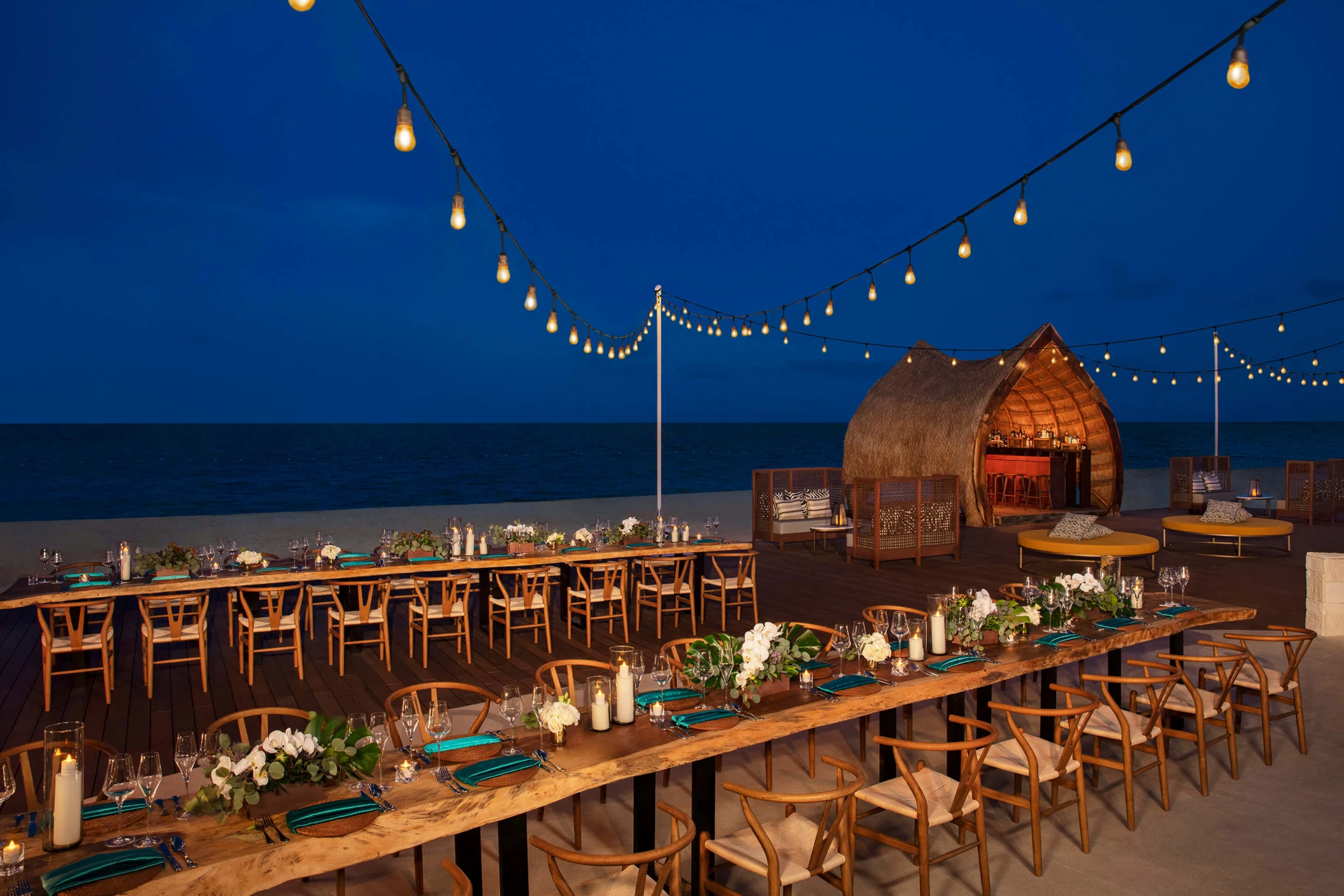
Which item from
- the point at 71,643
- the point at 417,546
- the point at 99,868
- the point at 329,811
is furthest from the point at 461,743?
the point at 417,546

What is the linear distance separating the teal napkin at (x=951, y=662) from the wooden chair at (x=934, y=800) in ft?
1.04

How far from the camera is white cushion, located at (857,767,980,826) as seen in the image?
132 inches

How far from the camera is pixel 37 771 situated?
4.87m

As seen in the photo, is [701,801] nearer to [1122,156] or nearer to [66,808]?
[66,808]

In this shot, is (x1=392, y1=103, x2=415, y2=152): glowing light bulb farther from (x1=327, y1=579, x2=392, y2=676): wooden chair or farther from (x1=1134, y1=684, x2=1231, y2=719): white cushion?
(x1=1134, y1=684, x2=1231, y2=719): white cushion

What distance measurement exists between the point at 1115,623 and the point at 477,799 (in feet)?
13.2

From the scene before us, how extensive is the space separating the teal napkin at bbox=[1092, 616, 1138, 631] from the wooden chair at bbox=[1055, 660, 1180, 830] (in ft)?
0.91

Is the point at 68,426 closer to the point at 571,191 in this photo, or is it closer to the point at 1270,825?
the point at 571,191

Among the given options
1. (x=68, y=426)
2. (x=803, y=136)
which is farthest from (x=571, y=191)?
(x=68, y=426)

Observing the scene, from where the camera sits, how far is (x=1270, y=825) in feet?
13.2

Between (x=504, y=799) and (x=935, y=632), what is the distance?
2466 mm

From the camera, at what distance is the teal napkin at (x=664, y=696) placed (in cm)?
344

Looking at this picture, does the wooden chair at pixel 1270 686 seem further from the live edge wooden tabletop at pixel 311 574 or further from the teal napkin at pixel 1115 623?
the live edge wooden tabletop at pixel 311 574

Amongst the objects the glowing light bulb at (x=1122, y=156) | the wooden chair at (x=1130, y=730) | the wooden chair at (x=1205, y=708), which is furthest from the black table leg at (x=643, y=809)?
the glowing light bulb at (x=1122, y=156)
